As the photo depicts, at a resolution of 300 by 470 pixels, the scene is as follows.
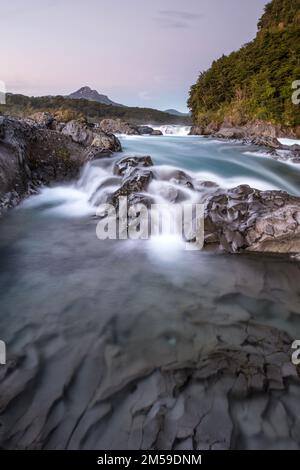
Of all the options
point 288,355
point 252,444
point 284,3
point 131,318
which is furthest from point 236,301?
point 284,3

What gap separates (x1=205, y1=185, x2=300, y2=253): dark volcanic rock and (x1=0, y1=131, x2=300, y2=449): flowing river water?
296 millimetres

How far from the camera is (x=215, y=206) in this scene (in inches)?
210

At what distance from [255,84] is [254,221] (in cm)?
2949

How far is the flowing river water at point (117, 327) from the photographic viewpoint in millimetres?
2074

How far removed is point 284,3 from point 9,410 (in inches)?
2626

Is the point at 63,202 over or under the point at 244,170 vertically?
under

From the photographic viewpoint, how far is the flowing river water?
2074mm

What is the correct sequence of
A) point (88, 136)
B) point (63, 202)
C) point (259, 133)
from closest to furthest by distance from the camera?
1. point (63, 202)
2. point (88, 136)
3. point (259, 133)

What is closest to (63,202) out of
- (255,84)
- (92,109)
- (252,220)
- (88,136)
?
(88,136)

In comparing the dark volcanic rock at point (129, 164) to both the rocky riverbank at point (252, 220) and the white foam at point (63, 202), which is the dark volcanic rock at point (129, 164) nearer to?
the white foam at point (63, 202)

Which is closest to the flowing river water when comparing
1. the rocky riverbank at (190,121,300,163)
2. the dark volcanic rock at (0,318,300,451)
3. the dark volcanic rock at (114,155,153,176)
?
the dark volcanic rock at (0,318,300,451)

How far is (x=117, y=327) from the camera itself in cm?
310

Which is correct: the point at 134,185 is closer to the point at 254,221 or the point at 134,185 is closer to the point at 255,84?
the point at 254,221
